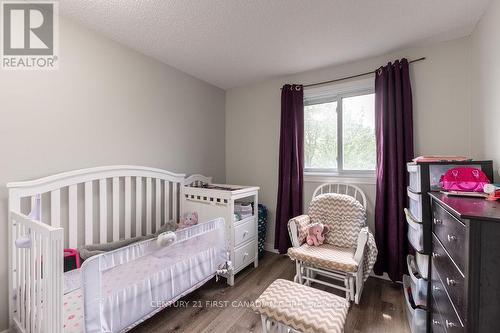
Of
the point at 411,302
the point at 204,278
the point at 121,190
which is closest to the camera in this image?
the point at 411,302

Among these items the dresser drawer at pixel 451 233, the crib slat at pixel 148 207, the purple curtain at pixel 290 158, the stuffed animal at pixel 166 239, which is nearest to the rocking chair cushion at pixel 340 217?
the purple curtain at pixel 290 158

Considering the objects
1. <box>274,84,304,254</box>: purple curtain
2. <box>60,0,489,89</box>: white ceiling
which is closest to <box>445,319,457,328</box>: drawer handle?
<box>274,84,304,254</box>: purple curtain

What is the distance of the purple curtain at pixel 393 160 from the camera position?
2148mm

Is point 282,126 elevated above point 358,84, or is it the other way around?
point 358,84

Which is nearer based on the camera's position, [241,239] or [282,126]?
[241,239]

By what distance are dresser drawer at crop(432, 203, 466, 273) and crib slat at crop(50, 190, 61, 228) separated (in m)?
2.38

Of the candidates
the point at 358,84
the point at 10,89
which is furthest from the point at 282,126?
the point at 10,89

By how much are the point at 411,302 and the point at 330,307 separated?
3.02 feet

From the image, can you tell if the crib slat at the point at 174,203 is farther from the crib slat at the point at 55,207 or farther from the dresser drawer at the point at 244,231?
the crib slat at the point at 55,207

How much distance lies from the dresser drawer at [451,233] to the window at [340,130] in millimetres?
1298

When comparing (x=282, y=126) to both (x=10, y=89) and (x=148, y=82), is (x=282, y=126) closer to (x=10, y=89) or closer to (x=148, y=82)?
(x=148, y=82)

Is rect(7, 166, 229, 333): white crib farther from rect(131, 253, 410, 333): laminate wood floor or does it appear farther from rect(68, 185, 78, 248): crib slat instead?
rect(131, 253, 410, 333): laminate wood floor

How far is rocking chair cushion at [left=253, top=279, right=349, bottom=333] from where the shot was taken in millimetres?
1130

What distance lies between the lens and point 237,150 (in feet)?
10.9
